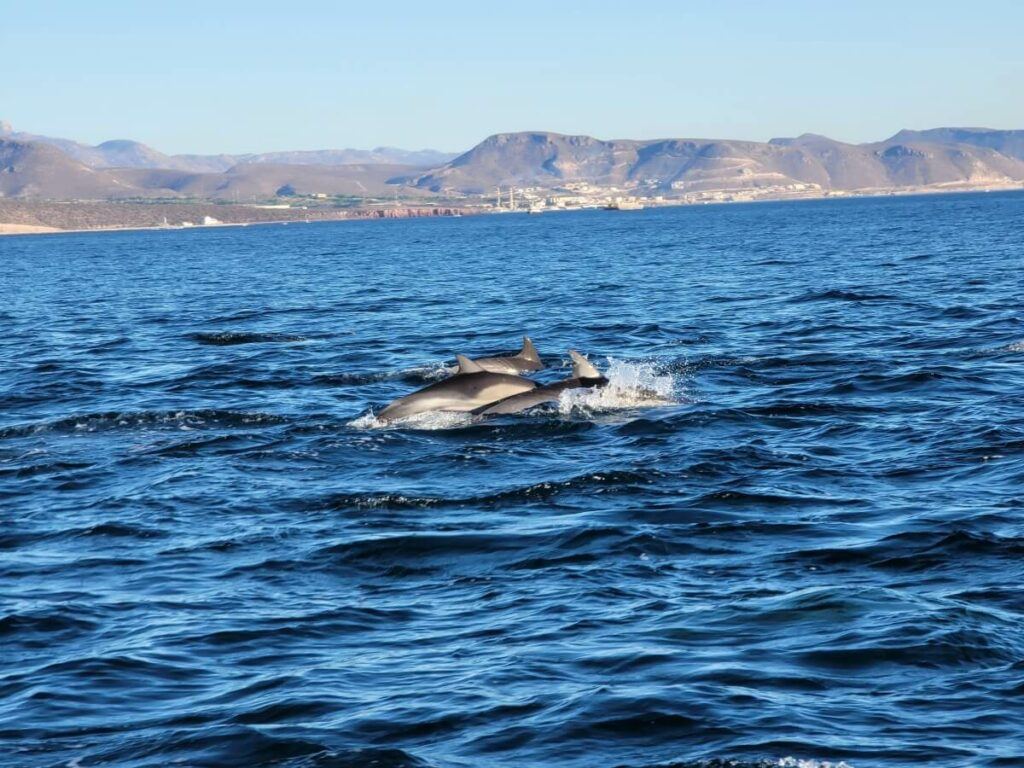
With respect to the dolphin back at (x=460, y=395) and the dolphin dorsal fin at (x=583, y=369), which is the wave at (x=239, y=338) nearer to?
the dolphin back at (x=460, y=395)

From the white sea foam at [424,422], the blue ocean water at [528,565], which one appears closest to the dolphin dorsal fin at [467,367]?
the white sea foam at [424,422]

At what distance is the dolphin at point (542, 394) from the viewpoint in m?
26.1

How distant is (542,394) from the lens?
86.5 feet

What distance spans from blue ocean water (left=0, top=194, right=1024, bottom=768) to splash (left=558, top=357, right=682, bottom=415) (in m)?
0.07

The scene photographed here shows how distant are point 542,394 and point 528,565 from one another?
10.4 metres

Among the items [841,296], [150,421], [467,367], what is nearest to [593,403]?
[467,367]

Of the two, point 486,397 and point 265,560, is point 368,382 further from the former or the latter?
point 265,560

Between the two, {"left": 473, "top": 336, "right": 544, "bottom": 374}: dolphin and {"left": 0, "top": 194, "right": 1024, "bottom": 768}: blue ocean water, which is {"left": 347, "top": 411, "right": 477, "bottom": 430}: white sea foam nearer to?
{"left": 0, "top": 194, "right": 1024, "bottom": 768}: blue ocean water

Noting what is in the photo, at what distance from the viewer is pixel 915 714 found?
1120 centimetres

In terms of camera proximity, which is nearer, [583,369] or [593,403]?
[583,369]

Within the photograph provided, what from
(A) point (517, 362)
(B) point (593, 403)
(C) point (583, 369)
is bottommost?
(B) point (593, 403)

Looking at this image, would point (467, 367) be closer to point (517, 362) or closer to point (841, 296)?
point (517, 362)

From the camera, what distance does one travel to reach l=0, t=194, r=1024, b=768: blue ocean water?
1123 cm

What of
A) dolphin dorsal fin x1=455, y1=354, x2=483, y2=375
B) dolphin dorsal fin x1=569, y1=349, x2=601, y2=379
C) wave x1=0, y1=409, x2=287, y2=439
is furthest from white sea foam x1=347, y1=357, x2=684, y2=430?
wave x1=0, y1=409, x2=287, y2=439
